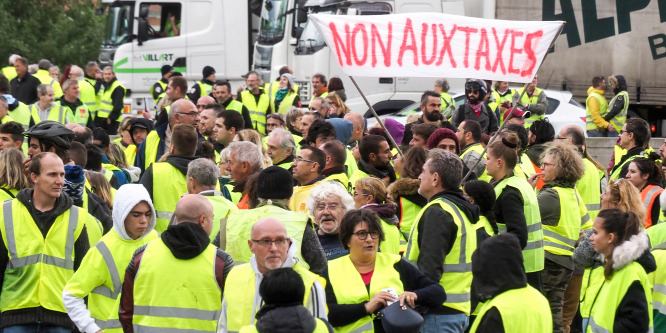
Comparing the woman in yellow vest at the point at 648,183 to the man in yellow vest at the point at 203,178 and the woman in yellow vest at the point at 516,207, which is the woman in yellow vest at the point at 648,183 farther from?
the man in yellow vest at the point at 203,178

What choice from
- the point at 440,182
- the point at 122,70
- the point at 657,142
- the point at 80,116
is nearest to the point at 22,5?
the point at 122,70

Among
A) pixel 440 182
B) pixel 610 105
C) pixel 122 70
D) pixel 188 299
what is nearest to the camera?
pixel 188 299

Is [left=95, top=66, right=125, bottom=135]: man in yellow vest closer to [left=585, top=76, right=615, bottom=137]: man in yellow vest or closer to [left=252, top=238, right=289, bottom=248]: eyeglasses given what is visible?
[left=585, top=76, right=615, bottom=137]: man in yellow vest

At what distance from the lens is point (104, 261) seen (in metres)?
6.30

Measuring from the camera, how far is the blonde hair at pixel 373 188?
7.57 m

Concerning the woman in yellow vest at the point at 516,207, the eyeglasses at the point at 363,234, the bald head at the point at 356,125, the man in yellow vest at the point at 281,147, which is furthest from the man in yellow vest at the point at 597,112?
the eyeglasses at the point at 363,234

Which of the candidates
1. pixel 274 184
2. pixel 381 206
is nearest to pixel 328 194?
pixel 274 184

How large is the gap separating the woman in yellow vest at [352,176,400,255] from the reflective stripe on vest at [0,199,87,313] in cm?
187

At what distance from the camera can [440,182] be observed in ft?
22.9

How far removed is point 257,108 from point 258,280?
11.3 metres

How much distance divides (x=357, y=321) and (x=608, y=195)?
2640mm

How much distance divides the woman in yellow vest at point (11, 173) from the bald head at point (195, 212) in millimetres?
1799

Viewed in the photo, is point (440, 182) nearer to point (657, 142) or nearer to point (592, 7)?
point (657, 142)

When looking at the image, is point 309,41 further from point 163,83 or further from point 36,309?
point 36,309
